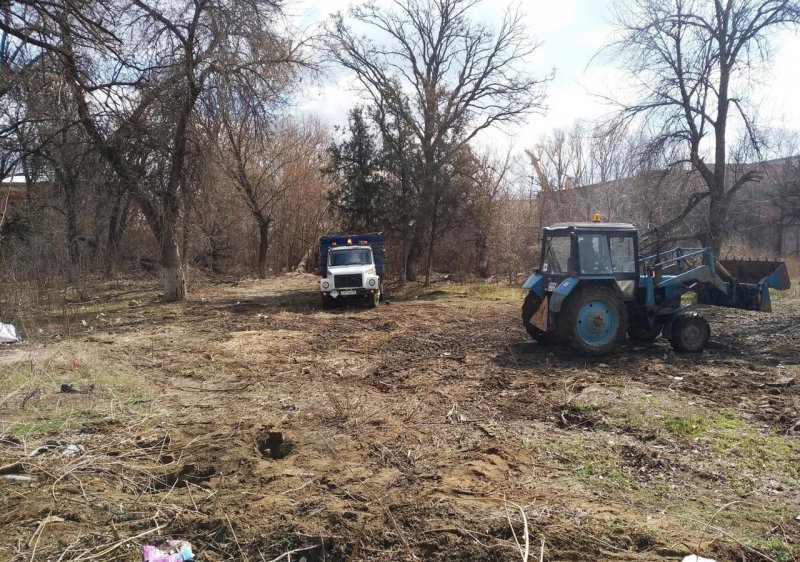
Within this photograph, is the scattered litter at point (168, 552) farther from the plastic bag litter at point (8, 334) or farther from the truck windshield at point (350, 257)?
the truck windshield at point (350, 257)

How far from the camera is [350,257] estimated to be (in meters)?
18.7

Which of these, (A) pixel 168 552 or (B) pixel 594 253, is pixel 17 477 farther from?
(B) pixel 594 253

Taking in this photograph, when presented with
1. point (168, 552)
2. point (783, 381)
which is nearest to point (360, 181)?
point (783, 381)

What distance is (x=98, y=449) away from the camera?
17.5 ft

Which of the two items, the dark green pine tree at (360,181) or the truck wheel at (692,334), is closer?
the truck wheel at (692,334)

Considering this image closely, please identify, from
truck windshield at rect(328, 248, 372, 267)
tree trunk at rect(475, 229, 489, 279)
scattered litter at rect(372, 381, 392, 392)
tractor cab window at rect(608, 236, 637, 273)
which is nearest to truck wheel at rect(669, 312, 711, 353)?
tractor cab window at rect(608, 236, 637, 273)

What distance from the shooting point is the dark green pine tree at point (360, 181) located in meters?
24.4

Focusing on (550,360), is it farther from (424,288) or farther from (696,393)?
(424,288)

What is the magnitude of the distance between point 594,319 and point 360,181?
1611 cm

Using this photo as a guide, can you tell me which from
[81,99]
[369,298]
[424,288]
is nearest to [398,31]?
[424,288]

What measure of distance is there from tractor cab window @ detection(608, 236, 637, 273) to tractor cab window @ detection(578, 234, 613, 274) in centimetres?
12

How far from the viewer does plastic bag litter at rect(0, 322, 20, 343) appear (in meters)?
10.5

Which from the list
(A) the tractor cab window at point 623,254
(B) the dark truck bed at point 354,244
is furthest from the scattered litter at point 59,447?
(B) the dark truck bed at point 354,244

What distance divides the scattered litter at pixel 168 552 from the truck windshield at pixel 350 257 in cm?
1497
